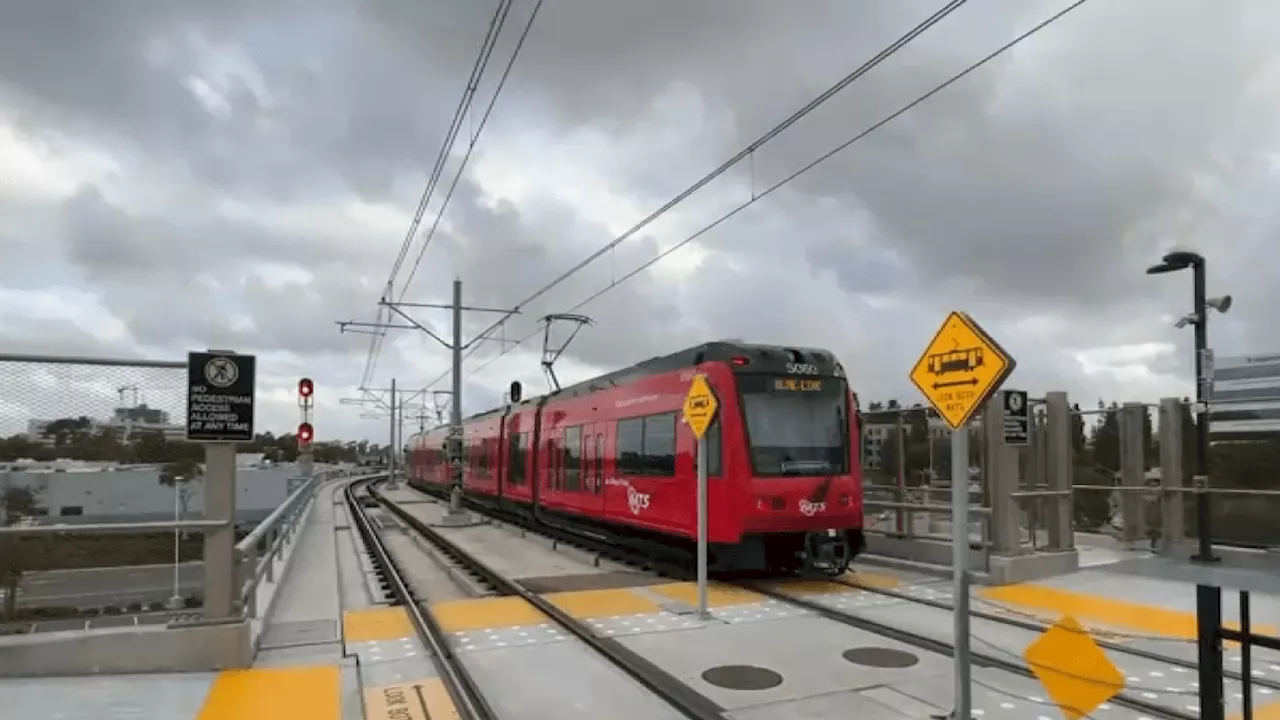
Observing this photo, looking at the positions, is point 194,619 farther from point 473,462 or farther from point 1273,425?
point 473,462

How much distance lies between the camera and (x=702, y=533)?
940cm

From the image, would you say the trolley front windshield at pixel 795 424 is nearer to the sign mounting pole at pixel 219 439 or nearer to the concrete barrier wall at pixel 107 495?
the sign mounting pole at pixel 219 439

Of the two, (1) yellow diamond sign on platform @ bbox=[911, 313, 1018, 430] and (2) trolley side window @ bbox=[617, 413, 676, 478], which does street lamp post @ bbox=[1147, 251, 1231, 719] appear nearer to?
(2) trolley side window @ bbox=[617, 413, 676, 478]

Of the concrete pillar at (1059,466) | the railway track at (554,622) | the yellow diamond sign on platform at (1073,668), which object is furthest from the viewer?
the concrete pillar at (1059,466)

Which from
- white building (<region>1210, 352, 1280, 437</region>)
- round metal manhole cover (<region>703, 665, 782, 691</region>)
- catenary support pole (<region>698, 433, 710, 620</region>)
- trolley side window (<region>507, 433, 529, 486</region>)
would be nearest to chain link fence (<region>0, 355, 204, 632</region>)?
round metal manhole cover (<region>703, 665, 782, 691</region>)

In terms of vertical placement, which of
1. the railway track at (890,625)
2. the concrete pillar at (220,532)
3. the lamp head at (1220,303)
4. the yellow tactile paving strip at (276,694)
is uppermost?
the lamp head at (1220,303)

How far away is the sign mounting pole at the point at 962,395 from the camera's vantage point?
200 inches

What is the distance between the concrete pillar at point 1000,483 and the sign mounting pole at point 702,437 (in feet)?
13.7

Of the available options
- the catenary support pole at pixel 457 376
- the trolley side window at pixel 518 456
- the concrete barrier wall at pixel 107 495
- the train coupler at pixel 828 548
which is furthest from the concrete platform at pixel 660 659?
the catenary support pole at pixel 457 376

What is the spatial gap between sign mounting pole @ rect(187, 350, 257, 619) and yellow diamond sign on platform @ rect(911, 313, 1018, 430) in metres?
4.98

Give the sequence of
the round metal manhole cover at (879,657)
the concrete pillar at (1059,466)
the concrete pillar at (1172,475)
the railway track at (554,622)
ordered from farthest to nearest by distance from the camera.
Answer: the concrete pillar at (1172,475) < the concrete pillar at (1059,466) < the round metal manhole cover at (879,657) < the railway track at (554,622)

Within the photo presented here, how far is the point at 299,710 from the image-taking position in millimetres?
5777

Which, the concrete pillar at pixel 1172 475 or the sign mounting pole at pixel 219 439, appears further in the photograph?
the concrete pillar at pixel 1172 475

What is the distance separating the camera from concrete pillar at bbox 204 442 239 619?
21.6 feet
